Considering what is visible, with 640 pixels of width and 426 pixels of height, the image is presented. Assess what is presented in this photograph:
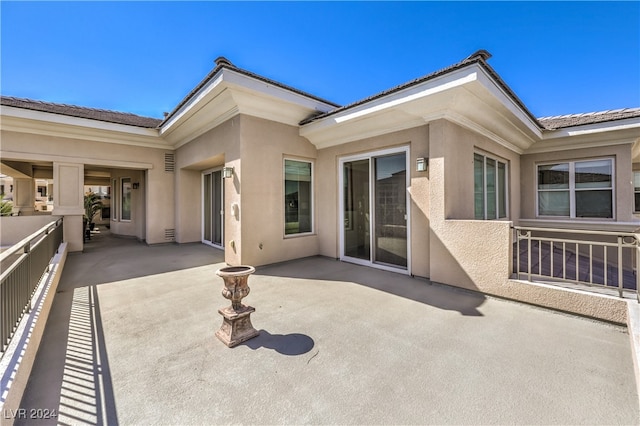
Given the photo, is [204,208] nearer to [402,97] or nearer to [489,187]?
[402,97]

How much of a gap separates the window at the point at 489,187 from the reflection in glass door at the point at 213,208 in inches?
296

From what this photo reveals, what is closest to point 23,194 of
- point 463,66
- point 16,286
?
point 16,286

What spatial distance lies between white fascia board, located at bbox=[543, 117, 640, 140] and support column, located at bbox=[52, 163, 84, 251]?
14.6 meters

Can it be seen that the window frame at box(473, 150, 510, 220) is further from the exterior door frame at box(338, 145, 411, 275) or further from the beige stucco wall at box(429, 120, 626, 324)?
the exterior door frame at box(338, 145, 411, 275)

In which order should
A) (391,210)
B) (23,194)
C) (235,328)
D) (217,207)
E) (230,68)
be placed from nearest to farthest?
1. (235,328)
2. (230,68)
3. (391,210)
4. (217,207)
5. (23,194)

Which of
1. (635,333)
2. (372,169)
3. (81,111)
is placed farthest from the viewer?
(81,111)

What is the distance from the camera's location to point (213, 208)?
31.1ft

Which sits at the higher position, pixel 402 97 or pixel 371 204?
pixel 402 97

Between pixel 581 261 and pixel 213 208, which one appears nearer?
pixel 581 261

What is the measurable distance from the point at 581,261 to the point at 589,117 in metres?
4.67

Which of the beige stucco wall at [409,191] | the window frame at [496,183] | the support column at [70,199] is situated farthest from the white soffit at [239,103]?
the window frame at [496,183]

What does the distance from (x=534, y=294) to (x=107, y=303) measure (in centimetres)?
673

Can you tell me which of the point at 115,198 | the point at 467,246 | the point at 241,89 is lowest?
the point at 467,246

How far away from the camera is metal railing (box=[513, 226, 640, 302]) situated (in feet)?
11.5
